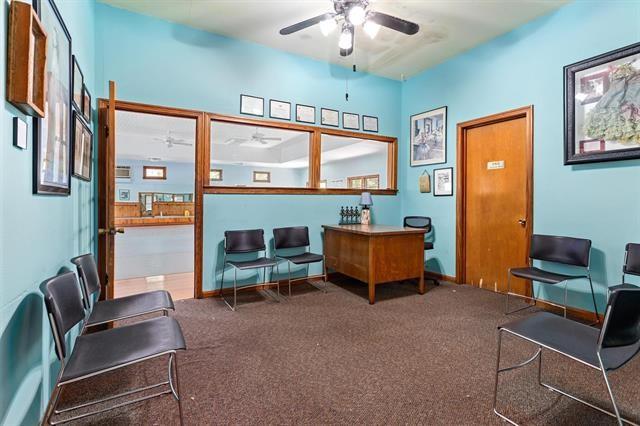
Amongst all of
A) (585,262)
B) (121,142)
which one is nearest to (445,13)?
(585,262)

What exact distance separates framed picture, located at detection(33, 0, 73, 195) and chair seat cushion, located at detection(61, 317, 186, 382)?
78 cm

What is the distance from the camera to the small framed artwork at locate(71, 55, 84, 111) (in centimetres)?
214

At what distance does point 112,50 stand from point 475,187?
14.8 ft

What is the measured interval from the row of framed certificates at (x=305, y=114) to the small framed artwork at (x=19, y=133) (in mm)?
2653

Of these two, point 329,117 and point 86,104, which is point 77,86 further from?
point 329,117

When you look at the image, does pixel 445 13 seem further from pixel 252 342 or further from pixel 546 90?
pixel 252 342

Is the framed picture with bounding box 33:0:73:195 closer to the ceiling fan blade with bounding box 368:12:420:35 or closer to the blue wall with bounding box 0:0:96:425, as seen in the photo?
the blue wall with bounding box 0:0:96:425

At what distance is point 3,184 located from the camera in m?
1.11

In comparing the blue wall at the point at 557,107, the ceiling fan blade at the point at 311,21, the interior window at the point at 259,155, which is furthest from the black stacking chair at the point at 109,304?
the blue wall at the point at 557,107

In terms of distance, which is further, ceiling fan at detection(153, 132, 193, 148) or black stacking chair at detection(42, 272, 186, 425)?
ceiling fan at detection(153, 132, 193, 148)

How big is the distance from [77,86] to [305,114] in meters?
2.53

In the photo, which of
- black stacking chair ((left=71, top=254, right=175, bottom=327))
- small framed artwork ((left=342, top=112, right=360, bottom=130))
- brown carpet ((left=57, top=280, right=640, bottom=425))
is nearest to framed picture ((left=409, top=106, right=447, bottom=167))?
small framed artwork ((left=342, top=112, right=360, bottom=130))

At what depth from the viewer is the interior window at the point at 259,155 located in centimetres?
545

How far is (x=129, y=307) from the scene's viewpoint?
80.2 inches
